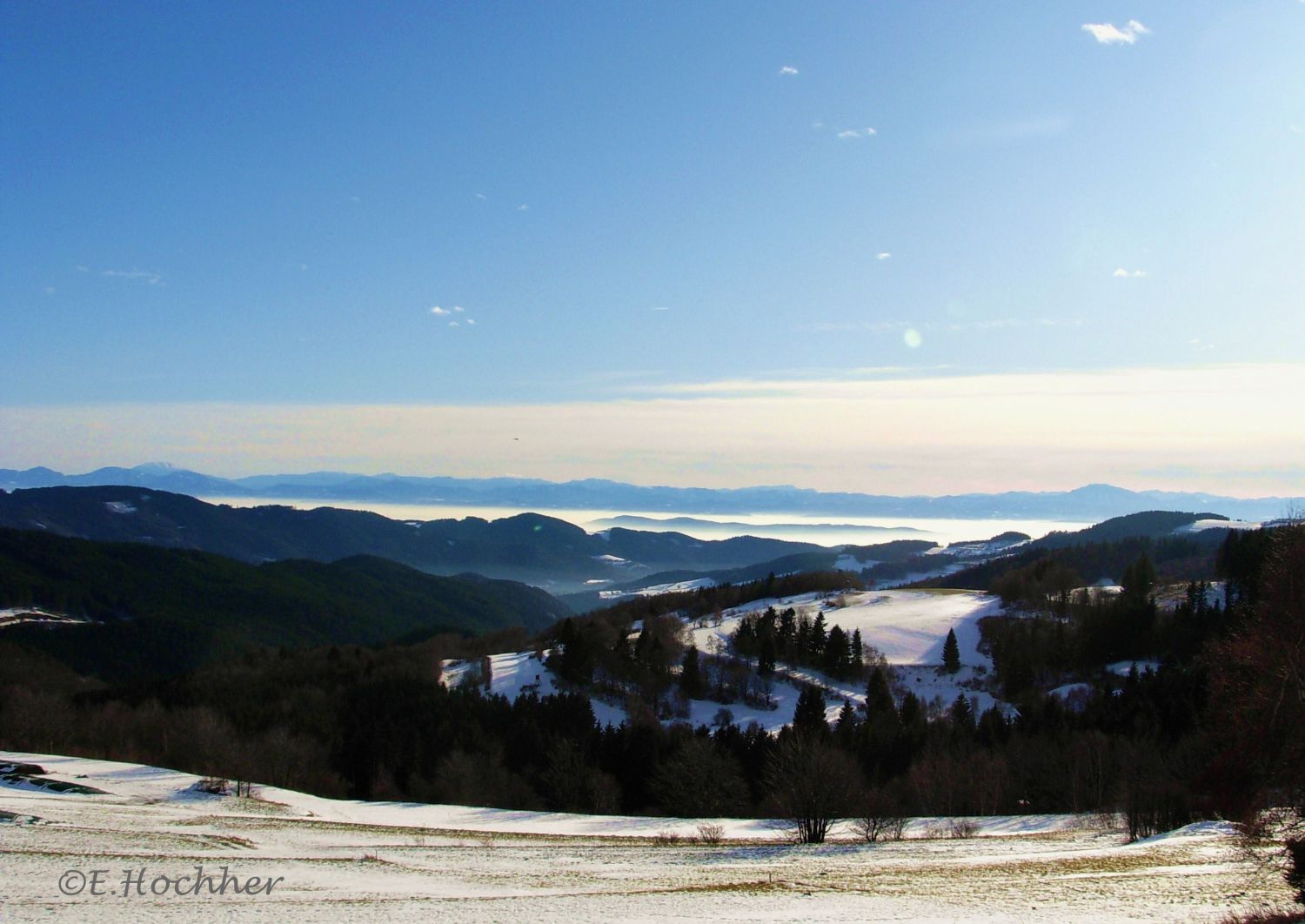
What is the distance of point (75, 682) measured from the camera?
160500 millimetres

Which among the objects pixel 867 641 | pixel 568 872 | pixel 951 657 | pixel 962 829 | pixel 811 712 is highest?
pixel 568 872

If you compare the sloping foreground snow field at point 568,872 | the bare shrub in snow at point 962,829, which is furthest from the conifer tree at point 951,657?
the sloping foreground snow field at point 568,872

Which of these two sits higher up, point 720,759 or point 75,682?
point 720,759

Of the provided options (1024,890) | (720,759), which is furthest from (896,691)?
(1024,890)

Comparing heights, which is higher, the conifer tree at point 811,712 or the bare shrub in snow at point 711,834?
the bare shrub in snow at point 711,834

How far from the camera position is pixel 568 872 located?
2608 centimetres

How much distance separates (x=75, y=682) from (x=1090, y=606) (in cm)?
18161

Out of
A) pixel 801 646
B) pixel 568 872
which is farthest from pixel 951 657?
pixel 568 872

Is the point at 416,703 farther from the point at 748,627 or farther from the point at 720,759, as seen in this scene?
the point at 748,627

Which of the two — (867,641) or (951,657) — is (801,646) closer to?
(867,641)

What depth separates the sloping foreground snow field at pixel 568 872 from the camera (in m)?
18.8

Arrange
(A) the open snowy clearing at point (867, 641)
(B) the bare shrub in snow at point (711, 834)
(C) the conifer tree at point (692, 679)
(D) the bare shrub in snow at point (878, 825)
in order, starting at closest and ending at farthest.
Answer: (B) the bare shrub in snow at point (711, 834) → (D) the bare shrub in snow at point (878, 825) → (A) the open snowy clearing at point (867, 641) → (C) the conifer tree at point (692, 679)

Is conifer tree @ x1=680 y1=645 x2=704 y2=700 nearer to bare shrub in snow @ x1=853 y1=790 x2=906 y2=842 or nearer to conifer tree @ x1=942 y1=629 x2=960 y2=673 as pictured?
conifer tree @ x1=942 y1=629 x2=960 y2=673

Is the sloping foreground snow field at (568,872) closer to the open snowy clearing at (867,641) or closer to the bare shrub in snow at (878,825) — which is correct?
the bare shrub in snow at (878,825)
